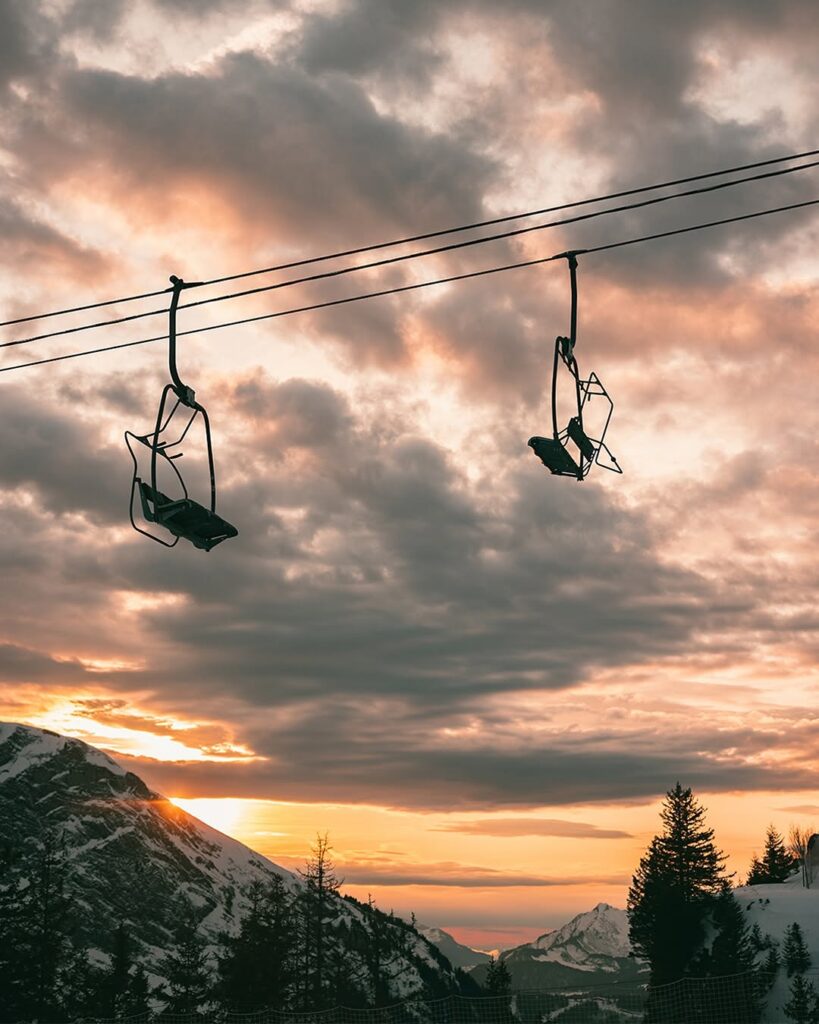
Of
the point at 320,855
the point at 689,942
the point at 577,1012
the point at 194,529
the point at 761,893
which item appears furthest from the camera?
the point at 761,893

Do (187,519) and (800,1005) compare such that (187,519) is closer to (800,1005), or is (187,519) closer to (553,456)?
(553,456)

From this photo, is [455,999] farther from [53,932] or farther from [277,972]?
[53,932]

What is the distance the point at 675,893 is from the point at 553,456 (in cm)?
6581

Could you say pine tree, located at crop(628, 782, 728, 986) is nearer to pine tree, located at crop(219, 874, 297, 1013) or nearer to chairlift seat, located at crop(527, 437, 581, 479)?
pine tree, located at crop(219, 874, 297, 1013)

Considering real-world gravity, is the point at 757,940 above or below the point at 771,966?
above

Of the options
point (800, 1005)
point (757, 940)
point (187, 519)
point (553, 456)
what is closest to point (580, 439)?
point (553, 456)

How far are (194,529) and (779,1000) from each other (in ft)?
203

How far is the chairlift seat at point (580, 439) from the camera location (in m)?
14.6

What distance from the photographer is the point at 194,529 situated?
15469 mm

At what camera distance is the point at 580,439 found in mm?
14672

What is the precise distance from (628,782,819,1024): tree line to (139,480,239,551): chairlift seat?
4475 centimetres

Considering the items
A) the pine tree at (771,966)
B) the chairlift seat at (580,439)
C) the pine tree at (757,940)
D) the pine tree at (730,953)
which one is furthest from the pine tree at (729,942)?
the chairlift seat at (580,439)

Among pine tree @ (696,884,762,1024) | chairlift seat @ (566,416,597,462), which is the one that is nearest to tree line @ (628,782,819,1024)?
pine tree @ (696,884,762,1024)

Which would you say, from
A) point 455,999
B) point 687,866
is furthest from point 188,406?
point 687,866
